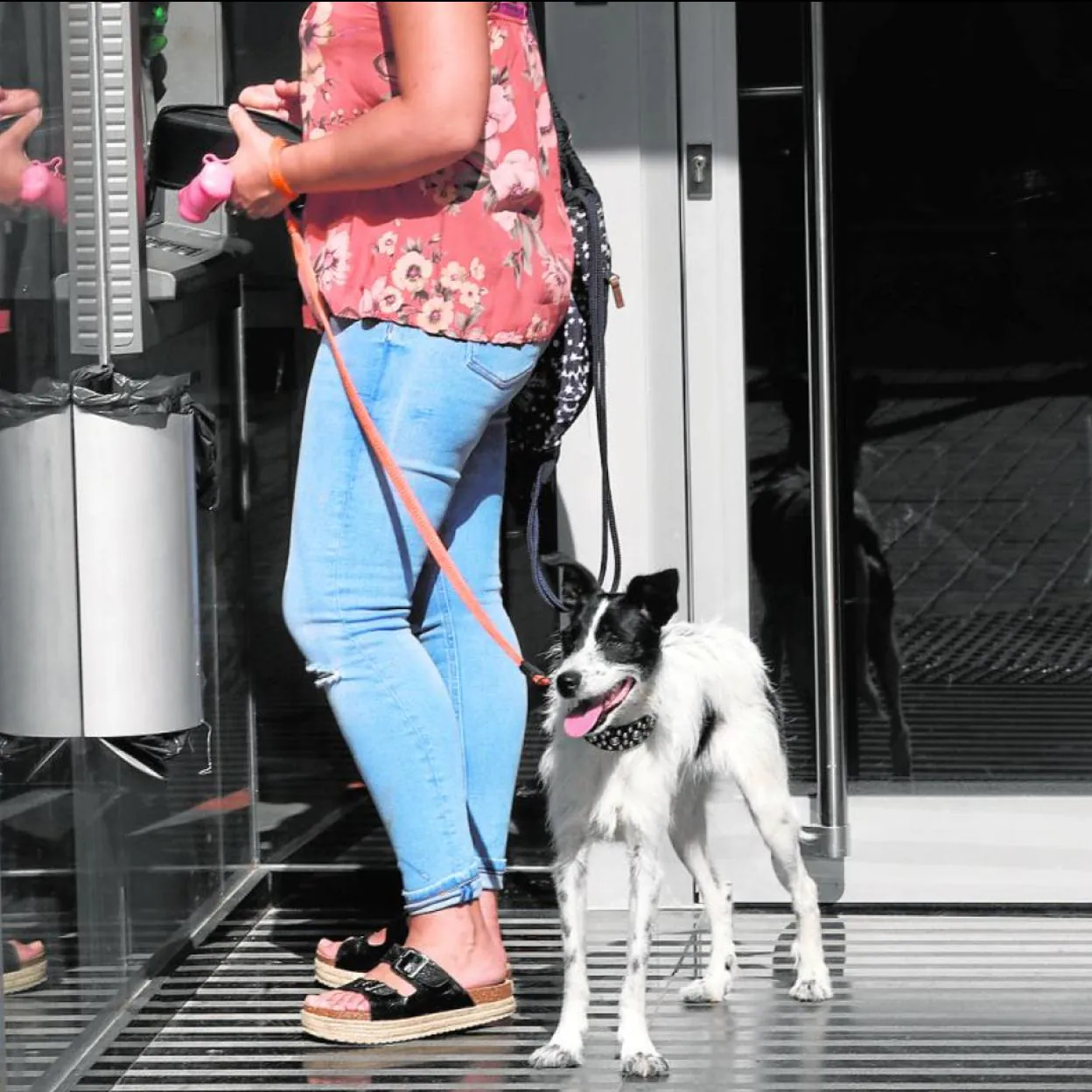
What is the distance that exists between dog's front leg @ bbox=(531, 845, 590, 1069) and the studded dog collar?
0.69ft

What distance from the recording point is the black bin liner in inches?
134

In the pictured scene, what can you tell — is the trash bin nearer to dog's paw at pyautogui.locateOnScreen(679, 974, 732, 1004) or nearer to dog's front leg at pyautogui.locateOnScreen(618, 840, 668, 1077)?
dog's front leg at pyautogui.locateOnScreen(618, 840, 668, 1077)

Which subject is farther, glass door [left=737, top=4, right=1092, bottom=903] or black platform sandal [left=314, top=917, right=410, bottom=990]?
glass door [left=737, top=4, right=1092, bottom=903]

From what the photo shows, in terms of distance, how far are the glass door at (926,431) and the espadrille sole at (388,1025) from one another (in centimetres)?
123

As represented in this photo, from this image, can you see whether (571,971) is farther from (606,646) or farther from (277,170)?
(277,170)

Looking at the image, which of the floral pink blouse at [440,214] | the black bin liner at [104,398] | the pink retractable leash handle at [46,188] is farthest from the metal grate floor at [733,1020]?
the pink retractable leash handle at [46,188]

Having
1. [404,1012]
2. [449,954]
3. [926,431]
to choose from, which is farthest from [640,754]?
[926,431]

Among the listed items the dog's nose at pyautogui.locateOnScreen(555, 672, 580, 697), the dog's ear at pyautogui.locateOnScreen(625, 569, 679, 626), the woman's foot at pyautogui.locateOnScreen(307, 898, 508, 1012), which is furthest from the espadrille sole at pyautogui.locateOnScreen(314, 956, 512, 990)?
the dog's ear at pyautogui.locateOnScreen(625, 569, 679, 626)

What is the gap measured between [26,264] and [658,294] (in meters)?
1.73

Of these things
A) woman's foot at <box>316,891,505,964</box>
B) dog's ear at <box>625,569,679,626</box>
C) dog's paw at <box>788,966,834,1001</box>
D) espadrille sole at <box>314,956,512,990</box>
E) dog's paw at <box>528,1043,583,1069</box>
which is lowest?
dog's paw at <box>528,1043,583,1069</box>

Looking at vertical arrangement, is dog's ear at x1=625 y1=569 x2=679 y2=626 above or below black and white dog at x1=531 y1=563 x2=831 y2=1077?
above

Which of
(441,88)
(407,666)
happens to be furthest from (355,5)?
(407,666)

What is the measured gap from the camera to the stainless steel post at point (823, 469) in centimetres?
470

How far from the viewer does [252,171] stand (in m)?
3.66
